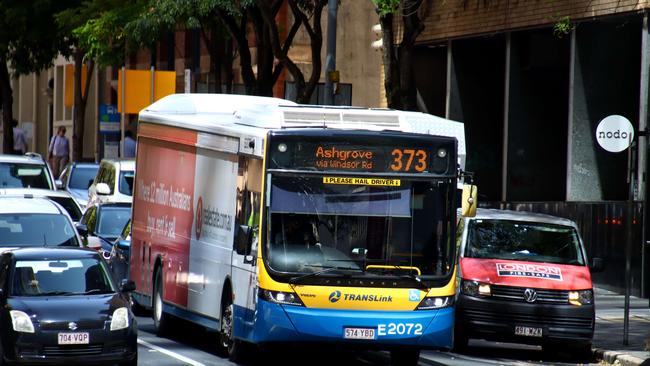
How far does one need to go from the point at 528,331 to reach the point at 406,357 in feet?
6.94

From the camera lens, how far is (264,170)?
15.6 m

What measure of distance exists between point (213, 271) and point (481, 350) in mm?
3969

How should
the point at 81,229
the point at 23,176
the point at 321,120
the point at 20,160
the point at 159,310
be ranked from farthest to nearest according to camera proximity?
the point at 20,160 → the point at 23,176 → the point at 81,229 → the point at 159,310 → the point at 321,120

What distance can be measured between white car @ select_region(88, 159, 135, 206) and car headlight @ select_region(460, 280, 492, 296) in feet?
45.0

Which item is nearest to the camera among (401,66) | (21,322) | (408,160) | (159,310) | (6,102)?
(21,322)

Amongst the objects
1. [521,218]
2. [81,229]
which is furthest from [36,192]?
[521,218]

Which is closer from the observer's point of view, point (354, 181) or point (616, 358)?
point (354, 181)

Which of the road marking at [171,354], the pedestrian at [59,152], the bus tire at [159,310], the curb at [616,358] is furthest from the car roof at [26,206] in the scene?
the pedestrian at [59,152]

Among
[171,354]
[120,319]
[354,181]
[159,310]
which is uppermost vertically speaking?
[354,181]

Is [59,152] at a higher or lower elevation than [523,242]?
lower

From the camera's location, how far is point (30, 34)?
50.0 m

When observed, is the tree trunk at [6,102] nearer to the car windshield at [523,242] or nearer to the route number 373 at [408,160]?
the car windshield at [523,242]

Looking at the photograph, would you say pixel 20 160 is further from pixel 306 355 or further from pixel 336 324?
pixel 336 324

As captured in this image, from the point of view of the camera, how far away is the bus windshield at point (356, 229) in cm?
1545
